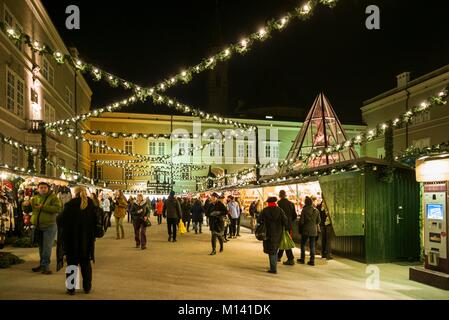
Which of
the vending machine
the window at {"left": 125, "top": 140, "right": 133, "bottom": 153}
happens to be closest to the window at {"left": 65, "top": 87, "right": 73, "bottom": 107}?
the window at {"left": 125, "top": 140, "right": 133, "bottom": 153}

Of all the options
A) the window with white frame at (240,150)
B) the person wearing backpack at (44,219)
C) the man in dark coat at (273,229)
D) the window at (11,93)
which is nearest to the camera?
the person wearing backpack at (44,219)

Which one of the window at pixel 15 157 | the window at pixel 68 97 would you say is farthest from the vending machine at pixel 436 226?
the window at pixel 68 97

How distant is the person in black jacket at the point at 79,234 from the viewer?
7.64 metres

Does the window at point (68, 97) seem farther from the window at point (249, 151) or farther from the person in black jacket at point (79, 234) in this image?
the person in black jacket at point (79, 234)

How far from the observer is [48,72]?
111ft

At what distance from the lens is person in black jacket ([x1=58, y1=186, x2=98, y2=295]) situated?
7637 millimetres

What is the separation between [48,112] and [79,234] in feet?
94.4

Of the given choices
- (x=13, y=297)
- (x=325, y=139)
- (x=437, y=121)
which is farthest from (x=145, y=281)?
(x=437, y=121)

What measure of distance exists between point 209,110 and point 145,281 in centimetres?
5997

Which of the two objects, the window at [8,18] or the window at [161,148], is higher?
the window at [8,18]

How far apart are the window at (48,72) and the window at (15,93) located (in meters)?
5.37

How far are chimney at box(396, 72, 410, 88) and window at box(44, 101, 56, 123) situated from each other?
110 feet

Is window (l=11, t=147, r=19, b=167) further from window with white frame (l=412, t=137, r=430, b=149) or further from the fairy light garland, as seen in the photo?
window with white frame (l=412, t=137, r=430, b=149)
